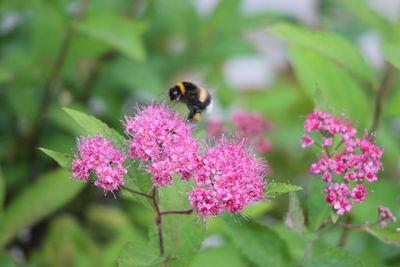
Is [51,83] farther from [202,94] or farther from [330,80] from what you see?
[330,80]

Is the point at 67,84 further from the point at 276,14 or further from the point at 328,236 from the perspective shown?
the point at 328,236

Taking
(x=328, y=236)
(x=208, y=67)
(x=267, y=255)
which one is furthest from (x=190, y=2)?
(x=267, y=255)

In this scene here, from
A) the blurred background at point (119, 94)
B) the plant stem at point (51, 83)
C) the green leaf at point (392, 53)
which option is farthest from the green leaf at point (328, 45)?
the plant stem at point (51, 83)

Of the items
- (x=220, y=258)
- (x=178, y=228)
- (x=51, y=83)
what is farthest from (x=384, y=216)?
(x=51, y=83)

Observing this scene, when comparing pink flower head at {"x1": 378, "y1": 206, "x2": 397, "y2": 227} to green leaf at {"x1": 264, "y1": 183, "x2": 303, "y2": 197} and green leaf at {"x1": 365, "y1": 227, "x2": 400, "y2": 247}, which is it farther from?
green leaf at {"x1": 264, "y1": 183, "x2": 303, "y2": 197}

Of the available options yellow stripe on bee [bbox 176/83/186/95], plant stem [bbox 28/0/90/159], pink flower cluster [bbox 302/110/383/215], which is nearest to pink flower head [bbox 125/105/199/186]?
pink flower cluster [bbox 302/110/383/215]

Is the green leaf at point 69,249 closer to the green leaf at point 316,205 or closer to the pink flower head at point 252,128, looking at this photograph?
the pink flower head at point 252,128
